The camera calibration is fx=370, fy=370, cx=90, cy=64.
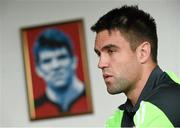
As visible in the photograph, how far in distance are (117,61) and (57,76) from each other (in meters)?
1.49

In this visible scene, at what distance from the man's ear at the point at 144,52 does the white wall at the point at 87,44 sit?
1.26 metres

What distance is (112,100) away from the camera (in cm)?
291

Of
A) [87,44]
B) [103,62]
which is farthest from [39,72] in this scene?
[103,62]

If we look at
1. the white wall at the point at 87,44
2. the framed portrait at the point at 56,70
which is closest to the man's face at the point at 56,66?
the framed portrait at the point at 56,70

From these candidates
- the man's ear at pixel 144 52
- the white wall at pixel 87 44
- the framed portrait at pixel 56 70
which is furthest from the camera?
the framed portrait at pixel 56 70

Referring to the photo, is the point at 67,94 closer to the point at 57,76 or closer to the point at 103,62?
the point at 57,76

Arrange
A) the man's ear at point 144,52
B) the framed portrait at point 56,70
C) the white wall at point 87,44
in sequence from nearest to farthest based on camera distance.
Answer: the man's ear at point 144,52
the white wall at point 87,44
the framed portrait at point 56,70

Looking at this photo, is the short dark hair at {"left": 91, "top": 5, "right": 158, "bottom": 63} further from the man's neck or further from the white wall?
the man's neck

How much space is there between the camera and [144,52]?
156 centimetres

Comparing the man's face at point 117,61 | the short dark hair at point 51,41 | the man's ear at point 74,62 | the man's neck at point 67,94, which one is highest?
the short dark hair at point 51,41

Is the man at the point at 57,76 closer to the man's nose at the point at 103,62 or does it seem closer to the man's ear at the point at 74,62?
the man's ear at the point at 74,62

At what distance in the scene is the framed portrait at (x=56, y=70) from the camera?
2949mm

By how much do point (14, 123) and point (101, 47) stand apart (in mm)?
1676

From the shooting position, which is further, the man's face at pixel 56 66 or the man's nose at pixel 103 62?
the man's face at pixel 56 66
